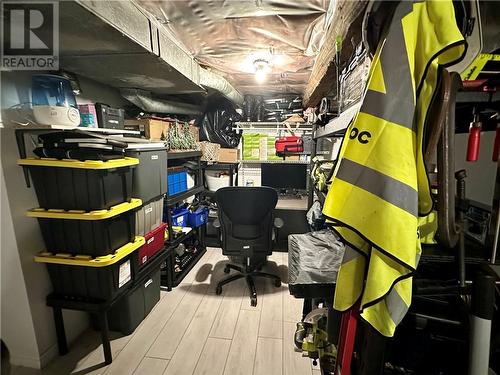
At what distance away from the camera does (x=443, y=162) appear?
0.60m

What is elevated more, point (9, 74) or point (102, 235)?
point (9, 74)

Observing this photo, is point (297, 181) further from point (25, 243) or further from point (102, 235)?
point (25, 243)

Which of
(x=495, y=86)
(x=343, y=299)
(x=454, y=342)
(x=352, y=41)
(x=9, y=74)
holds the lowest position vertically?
(x=454, y=342)

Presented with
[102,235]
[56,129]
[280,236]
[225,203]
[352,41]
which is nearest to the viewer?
[352,41]

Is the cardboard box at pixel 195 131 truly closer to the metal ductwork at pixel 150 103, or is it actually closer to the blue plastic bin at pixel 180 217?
the metal ductwork at pixel 150 103

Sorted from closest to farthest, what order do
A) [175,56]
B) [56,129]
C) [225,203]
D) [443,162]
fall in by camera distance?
[443,162]
[56,129]
[175,56]
[225,203]

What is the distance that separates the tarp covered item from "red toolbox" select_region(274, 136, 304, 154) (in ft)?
7.34

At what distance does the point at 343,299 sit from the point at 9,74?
1.95 meters

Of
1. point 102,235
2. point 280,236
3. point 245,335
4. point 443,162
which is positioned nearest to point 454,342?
point 443,162

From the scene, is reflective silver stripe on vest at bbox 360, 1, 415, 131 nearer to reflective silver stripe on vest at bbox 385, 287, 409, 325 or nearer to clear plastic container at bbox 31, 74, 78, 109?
reflective silver stripe on vest at bbox 385, 287, 409, 325

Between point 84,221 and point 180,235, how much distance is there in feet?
3.81

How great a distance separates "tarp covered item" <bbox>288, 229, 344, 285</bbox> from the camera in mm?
864

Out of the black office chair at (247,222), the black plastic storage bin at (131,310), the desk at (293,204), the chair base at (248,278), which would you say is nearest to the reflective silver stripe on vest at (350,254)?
the black office chair at (247,222)

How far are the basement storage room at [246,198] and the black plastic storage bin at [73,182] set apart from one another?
0.01 m
